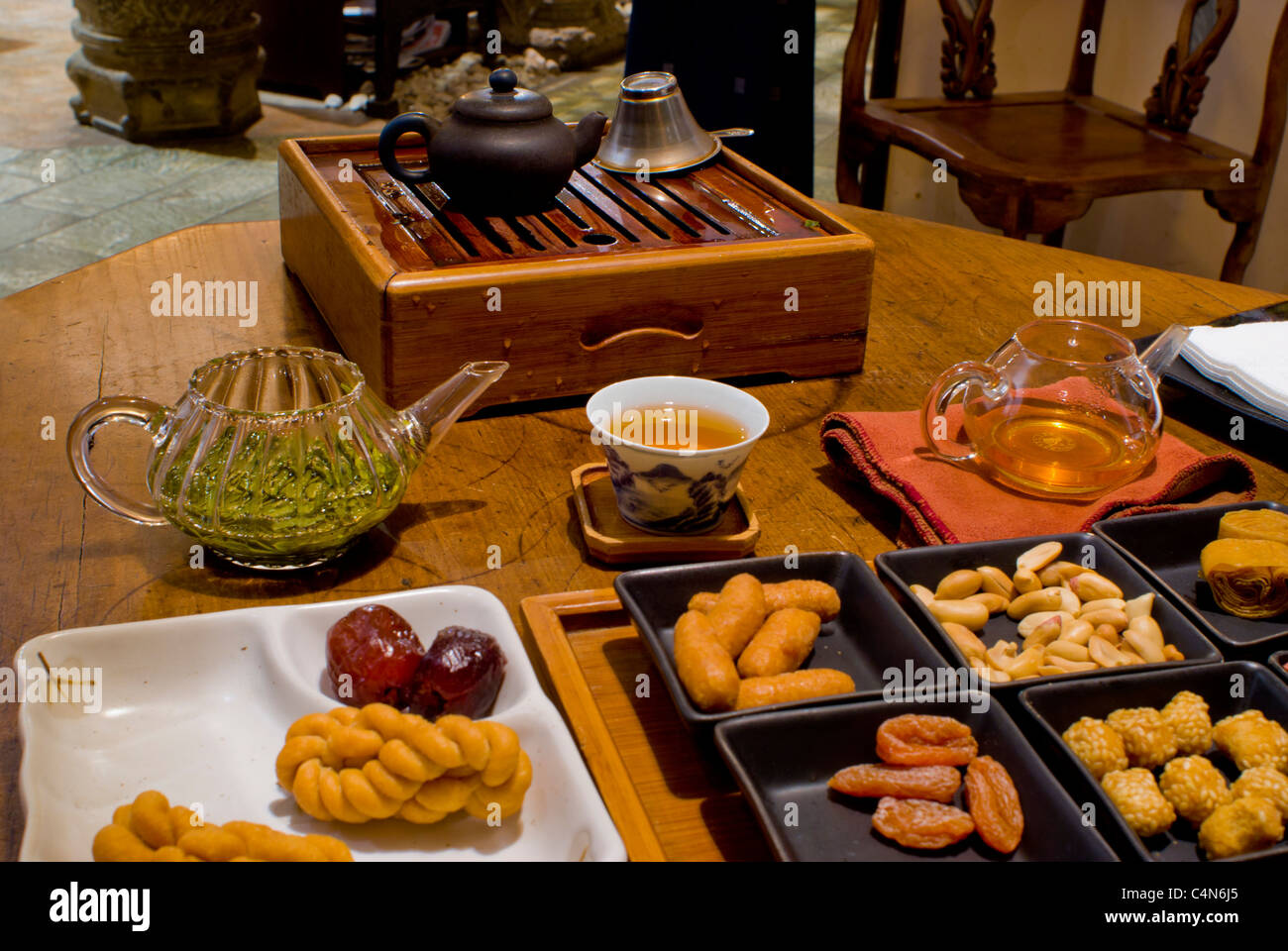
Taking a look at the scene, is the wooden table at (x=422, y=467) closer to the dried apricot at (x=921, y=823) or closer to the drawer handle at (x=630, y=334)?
the drawer handle at (x=630, y=334)

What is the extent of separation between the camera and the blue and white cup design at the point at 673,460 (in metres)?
1.06

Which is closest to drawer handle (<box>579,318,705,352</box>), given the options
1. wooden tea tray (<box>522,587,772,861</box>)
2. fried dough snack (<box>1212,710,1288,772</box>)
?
wooden tea tray (<box>522,587,772,861</box>)

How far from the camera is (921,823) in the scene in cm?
77

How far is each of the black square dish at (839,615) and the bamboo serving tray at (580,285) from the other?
44cm

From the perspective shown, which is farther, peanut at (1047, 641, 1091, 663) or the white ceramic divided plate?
peanut at (1047, 641, 1091, 663)

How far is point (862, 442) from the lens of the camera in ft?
4.04

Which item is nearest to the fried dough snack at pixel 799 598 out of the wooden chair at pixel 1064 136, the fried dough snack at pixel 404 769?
the fried dough snack at pixel 404 769

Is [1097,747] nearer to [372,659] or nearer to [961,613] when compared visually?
[961,613]

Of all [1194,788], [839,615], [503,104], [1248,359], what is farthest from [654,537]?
[1248,359]

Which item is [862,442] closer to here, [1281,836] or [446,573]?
[446,573]

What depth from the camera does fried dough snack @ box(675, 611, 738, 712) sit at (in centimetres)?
83

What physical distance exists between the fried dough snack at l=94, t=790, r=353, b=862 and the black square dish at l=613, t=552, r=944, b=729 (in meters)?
0.28

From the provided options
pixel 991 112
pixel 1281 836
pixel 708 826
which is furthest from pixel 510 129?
pixel 991 112

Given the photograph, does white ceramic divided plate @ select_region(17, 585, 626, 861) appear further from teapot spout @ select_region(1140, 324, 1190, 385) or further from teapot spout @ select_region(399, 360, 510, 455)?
teapot spout @ select_region(1140, 324, 1190, 385)
